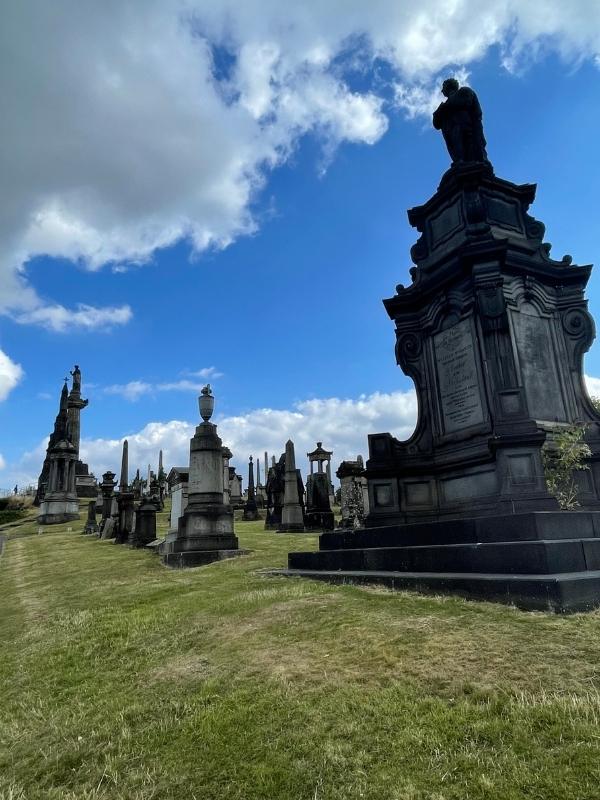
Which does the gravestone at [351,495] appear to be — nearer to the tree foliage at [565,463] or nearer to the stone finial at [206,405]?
the stone finial at [206,405]

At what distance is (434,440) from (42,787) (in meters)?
8.23

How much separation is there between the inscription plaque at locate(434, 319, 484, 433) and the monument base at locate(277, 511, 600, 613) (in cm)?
257

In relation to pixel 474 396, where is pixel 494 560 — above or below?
below

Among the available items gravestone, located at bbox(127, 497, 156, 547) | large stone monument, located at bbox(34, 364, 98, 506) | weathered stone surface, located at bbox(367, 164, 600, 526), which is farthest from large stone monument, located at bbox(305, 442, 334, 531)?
large stone monument, located at bbox(34, 364, 98, 506)

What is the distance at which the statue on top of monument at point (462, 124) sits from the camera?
11.4 m

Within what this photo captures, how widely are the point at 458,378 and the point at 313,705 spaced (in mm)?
7303

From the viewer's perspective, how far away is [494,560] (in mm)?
5910

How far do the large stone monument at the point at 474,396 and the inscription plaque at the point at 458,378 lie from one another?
0.03 metres

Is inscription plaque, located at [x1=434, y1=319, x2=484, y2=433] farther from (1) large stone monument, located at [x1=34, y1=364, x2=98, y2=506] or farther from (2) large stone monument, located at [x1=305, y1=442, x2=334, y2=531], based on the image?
(1) large stone monument, located at [x1=34, y1=364, x2=98, y2=506]

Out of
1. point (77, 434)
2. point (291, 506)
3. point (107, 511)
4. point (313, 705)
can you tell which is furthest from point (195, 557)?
point (77, 434)

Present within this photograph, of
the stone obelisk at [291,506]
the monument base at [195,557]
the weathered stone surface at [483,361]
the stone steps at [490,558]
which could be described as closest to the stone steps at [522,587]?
the stone steps at [490,558]

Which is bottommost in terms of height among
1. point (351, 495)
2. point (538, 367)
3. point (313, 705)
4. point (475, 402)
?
point (313, 705)

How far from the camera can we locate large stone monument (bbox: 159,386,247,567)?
12750mm

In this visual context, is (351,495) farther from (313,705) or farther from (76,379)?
(76,379)
